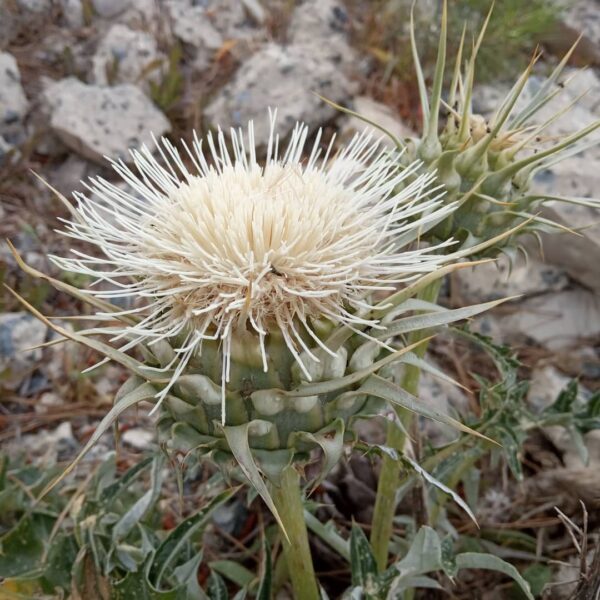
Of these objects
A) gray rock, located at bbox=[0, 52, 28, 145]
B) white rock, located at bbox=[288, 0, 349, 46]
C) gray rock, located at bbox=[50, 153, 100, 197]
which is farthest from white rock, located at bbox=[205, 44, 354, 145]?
gray rock, located at bbox=[0, 52, 28, 145]

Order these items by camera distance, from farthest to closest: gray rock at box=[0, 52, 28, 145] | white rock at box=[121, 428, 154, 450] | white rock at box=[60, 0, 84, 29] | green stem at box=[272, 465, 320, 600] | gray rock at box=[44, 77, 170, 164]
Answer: white rock at box=[60, 0, 84, 29] < gray rock at box=[0, 52, 28, 145] < gray rock at box=[44, 77, 170, 164] < white rock at box=[121, 428, 154, 450] < green stem at box=[272, 465, 320, 600]

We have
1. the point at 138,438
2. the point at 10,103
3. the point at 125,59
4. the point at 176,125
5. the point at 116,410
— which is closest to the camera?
the point at 116,410

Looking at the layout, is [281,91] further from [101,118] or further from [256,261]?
[256,261]

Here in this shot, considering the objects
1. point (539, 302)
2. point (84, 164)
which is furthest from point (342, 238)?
point (84, 164)

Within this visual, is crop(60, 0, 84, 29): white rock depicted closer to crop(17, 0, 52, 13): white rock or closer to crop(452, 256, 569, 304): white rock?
crop(17, 0, 52, 13): white rock

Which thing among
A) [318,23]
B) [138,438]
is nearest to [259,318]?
→ [138,438]

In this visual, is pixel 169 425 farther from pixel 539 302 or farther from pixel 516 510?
pixel 539 302
